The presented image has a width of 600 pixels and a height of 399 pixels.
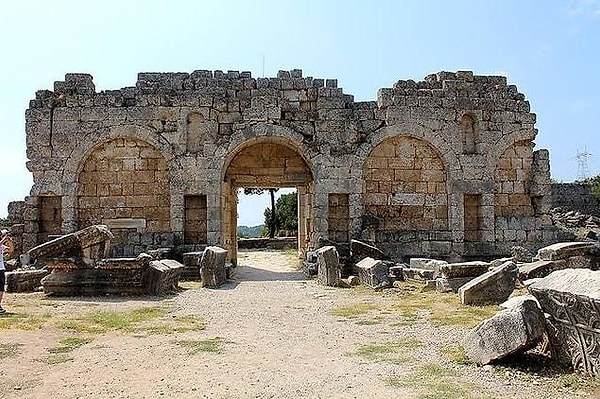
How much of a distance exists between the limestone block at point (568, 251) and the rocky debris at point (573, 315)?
6833 mm

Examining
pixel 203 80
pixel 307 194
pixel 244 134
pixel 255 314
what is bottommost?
pixel 255 314

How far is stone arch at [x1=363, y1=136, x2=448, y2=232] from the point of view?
17.1 meters

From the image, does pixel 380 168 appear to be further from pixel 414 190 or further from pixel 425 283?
pixel 425 283

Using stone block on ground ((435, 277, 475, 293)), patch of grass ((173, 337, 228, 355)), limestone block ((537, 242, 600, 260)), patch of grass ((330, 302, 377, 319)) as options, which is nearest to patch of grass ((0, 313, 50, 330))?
patch of grass ((173, 337, 228, 355))

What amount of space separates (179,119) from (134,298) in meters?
6.37

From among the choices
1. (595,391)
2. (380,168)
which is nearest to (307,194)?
(380,168)

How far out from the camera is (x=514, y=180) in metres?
17.7

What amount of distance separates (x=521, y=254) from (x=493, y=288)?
632 cm

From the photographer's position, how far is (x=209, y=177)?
53.8 feet

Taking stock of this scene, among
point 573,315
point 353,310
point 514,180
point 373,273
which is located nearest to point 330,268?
point 373,273

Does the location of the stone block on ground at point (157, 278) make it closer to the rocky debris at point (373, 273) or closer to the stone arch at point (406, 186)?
the rocky debris at point (373, 273)

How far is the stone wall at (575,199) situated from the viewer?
29.8m

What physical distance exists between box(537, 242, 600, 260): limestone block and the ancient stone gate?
4.43 metres

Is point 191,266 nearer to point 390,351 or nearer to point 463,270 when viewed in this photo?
point 463,270
